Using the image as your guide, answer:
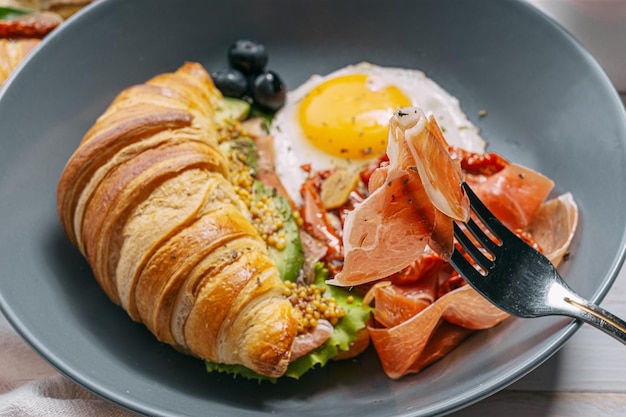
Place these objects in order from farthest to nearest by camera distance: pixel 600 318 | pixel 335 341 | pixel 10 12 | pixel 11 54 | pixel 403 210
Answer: pixel 10 12, pixel 11 54, pixel 335 341, pixel 600 318, pixel 403 210

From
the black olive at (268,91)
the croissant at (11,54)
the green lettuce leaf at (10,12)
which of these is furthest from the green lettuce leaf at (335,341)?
the green lettuce leaf at (10,12)

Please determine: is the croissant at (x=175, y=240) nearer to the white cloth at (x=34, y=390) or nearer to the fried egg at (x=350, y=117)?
the white cloth at (x=34, y=390)

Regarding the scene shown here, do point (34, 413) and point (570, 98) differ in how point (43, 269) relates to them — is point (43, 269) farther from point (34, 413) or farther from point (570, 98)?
point (570, 98)

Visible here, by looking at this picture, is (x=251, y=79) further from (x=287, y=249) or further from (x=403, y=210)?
(x=403, y=210)

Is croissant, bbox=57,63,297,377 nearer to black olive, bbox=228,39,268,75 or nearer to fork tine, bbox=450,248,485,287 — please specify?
fork tine, bbox=450,248,485,287

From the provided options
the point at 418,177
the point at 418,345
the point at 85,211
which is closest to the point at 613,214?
the point at 418,345

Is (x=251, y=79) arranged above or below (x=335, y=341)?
above

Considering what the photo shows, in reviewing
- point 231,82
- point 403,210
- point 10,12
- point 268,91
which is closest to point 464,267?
point 403,210
